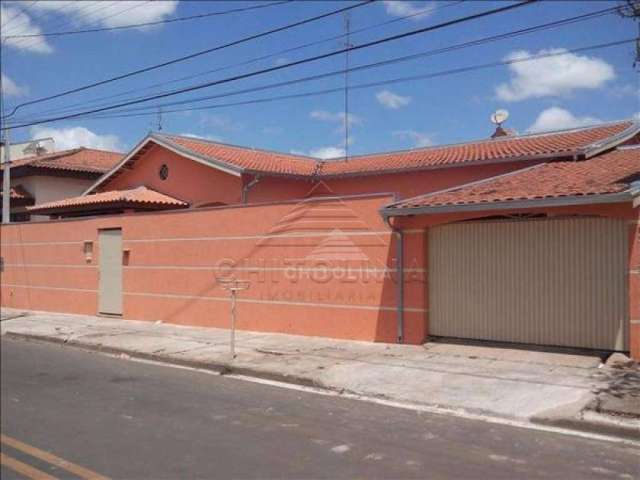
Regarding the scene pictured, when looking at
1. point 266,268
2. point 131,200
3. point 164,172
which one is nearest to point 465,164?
point 266,268

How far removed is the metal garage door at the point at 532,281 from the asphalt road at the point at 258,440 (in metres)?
3.73

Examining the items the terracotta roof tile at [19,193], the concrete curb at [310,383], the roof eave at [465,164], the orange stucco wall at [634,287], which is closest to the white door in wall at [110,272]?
the concrete curb at [310,383]

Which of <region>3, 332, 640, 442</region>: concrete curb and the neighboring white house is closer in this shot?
<region>3, 332, 640, 442</region>: concrete curb

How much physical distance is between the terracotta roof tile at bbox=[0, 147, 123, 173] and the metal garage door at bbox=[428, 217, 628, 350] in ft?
67.3

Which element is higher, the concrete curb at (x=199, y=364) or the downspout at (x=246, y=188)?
the downspout at (x=246, y=188)

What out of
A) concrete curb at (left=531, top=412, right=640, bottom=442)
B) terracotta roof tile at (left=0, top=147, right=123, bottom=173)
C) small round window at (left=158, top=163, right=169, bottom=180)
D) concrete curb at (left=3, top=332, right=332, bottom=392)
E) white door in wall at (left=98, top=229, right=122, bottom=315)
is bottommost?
concrete curb at (left=3, top=332, right=332, bottom=392)

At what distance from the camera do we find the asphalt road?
5.50 metres

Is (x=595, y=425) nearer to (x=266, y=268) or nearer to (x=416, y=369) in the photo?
(x=416, y=369)

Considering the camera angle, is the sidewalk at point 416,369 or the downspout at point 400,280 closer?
the sidewalk at point 416,369

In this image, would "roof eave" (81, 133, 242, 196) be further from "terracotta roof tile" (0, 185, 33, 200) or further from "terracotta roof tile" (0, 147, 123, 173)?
"terracotta roof tile" (0, 185, 33, 200)

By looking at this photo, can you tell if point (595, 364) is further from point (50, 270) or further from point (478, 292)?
point (50, 270)

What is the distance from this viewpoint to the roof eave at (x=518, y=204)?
29.6 feet

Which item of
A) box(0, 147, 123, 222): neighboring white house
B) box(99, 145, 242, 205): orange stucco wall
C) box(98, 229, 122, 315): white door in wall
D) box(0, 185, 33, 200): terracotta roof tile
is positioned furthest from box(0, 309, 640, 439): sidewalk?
box(0, 147, 123, 222): neighboring white house

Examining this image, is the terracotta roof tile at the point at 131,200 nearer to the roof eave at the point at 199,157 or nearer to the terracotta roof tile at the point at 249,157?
the roof eave at the point at 199,157
